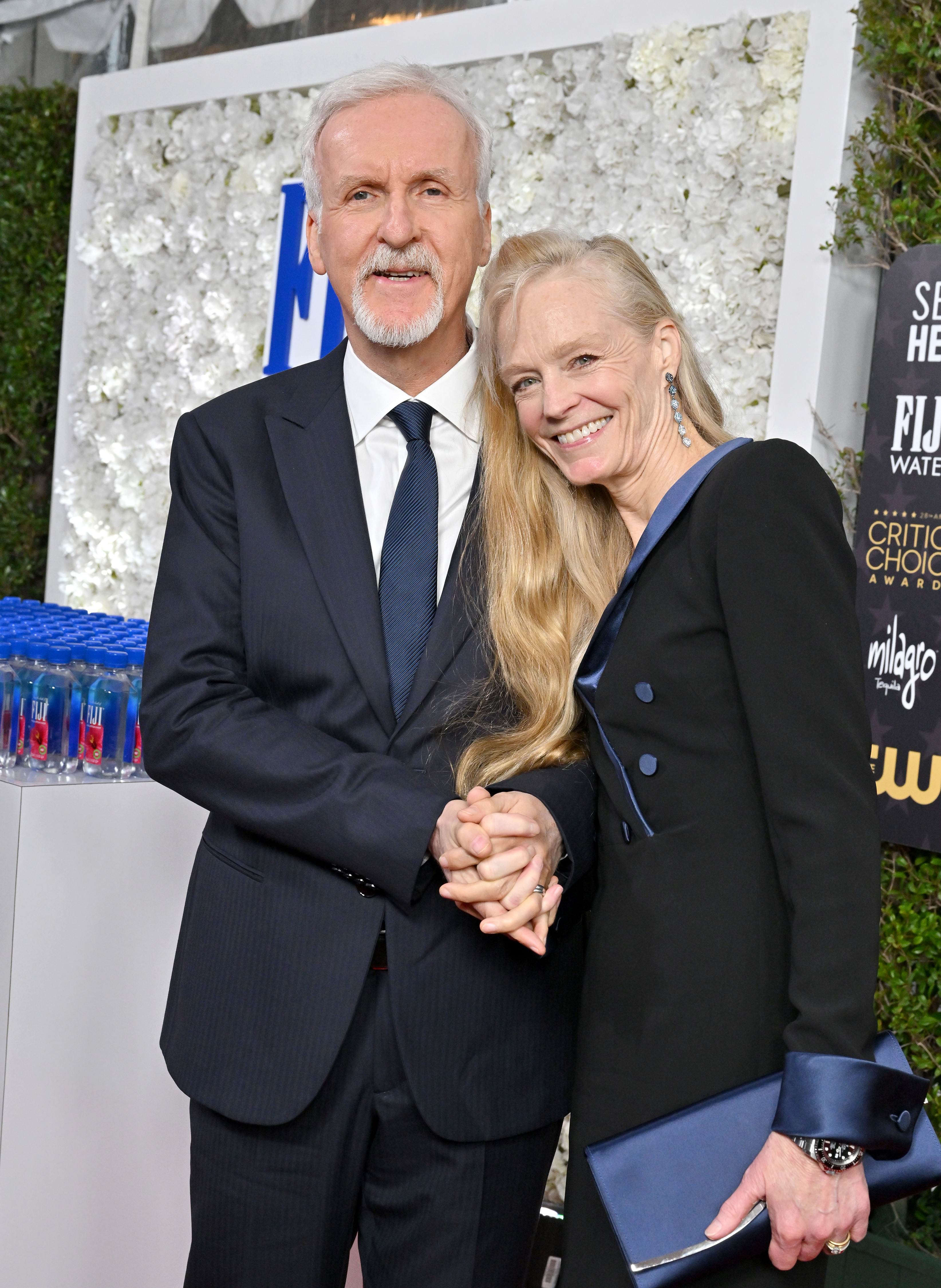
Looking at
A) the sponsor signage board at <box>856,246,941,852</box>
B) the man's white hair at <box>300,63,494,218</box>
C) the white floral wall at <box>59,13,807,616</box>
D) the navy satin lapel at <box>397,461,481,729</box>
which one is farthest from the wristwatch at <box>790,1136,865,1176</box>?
the white floral wall at <box>59,13,807,616</box>

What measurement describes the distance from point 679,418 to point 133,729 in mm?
1448

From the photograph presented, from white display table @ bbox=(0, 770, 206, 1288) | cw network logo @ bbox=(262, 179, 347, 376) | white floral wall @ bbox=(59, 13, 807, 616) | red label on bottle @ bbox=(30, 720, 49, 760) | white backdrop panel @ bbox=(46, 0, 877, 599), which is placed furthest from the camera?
cw network logo @ bbox=(262, 179, 347, 376)

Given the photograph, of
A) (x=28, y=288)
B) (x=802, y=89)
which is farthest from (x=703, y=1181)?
(x=28, y=288)

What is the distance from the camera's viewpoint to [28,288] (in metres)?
5.73

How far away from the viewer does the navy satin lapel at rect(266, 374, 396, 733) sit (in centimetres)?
160

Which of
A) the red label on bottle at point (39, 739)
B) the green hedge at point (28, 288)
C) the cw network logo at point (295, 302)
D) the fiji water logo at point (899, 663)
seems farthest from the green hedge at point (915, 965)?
the green hedge at point (28, 288)

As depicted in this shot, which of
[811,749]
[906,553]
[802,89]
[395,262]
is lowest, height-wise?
[811,749]

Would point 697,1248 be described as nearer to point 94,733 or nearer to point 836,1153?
point 836,1153

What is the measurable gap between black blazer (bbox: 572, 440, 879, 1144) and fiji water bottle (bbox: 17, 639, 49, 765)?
4.47 feet

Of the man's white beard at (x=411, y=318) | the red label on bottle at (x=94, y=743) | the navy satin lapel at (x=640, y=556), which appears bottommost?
the red label on bottle at (x=94, y=743)

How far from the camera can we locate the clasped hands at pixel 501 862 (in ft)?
4.77

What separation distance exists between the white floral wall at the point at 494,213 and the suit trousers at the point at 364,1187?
2.28 m

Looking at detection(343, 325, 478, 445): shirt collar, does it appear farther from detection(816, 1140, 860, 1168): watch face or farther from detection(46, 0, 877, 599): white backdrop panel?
detection(46, 0, 877, 599): white backdrop panel

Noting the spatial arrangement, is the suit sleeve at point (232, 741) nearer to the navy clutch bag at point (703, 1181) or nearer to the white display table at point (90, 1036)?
the navy clutch bag at point (703, 1181)
